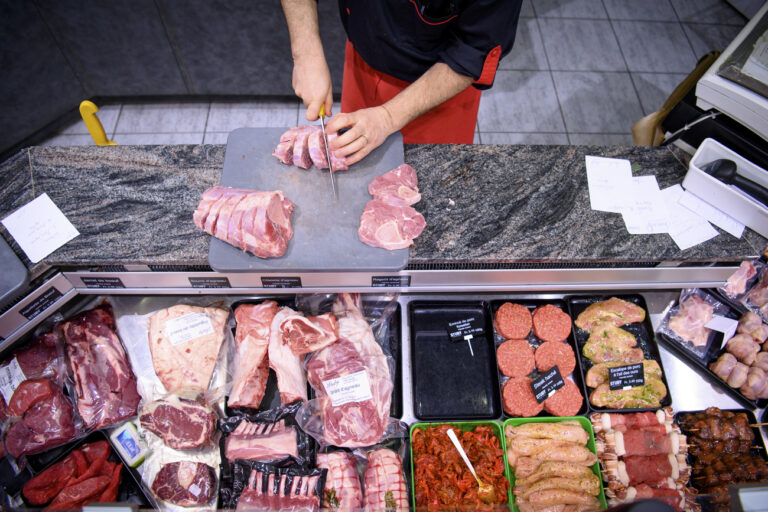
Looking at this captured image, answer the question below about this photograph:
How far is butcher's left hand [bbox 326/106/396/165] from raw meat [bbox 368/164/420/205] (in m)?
0.15

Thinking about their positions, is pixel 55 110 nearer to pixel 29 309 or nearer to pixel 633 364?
pixel 29 309

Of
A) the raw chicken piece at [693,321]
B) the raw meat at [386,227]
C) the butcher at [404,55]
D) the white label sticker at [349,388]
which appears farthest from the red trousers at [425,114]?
the raw chicken piece at [693,321]

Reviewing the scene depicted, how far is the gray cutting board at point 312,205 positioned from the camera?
1.80m

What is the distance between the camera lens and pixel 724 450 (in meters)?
2.16

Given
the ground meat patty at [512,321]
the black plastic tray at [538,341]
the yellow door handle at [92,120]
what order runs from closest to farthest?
1. the black plastic tray at [538,341]
2. the ground meat patty at [512,321]
3. the yellow door handle at [92,120]

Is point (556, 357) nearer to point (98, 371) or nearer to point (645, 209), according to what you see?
point (645, 209)

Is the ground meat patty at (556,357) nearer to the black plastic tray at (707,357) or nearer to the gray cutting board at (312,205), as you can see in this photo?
the black plastic tray at (707,357)

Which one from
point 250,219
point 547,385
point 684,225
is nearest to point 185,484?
point 250,219

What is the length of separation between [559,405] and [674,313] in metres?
0.82

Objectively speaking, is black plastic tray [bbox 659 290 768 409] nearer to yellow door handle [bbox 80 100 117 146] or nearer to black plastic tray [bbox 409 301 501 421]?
black plastic tray [bbox 409 301 501 421]

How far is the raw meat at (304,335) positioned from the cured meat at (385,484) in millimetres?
552

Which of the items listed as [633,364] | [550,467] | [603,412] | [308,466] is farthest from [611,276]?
[308,466]

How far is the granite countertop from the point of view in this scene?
1.91 meters

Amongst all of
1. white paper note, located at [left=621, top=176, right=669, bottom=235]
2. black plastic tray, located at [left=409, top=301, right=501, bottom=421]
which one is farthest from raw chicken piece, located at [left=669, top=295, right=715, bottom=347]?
black plastic tray, located at [left=409, top=301, right=501, bottom=421]
